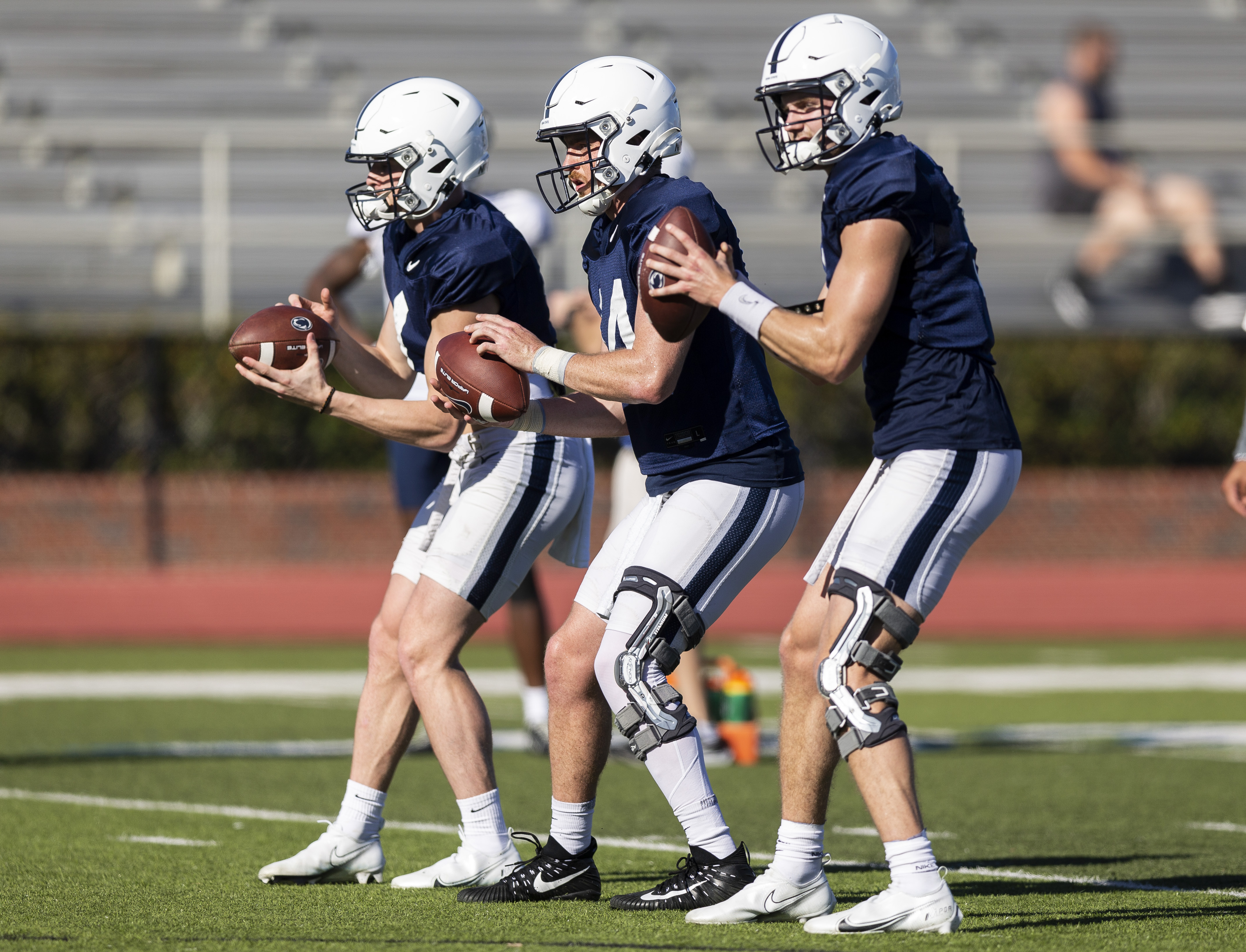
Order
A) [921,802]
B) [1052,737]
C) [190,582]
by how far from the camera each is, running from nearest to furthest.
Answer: [921,802] < [1052,737] < [190,582]

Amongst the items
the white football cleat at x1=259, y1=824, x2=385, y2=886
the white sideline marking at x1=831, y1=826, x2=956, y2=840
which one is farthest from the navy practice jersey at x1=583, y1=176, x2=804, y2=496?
the white sideline marking at x1=831, y1=826, x2=956, y2=840

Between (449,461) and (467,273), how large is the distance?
6.69ft

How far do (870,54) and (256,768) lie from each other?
417 centimetres

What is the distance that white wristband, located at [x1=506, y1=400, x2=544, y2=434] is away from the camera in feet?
14.6

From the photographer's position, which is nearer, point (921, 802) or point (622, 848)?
point (622, 848)

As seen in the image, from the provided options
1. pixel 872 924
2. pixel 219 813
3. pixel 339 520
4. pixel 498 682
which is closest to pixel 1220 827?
pixel 872 924

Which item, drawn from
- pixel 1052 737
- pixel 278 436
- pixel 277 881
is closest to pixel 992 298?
pixel 278 436

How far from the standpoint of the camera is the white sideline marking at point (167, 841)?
5.38 meters

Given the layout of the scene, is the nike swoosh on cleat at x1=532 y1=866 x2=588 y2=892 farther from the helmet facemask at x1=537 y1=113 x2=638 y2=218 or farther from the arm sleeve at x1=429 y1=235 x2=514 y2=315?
the helmet facemask at x1=537 y1=113 x2=638 y2=218

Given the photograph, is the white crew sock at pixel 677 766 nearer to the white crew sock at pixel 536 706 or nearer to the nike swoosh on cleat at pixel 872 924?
the nike swoosh on cleat at pixel 872 924

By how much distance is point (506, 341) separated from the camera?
441 centimetres

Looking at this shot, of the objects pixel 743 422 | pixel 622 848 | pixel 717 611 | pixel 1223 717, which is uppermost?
pixel 743 422

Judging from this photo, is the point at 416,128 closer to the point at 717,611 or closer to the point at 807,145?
the point at 807,145

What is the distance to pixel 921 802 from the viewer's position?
21.3ft
